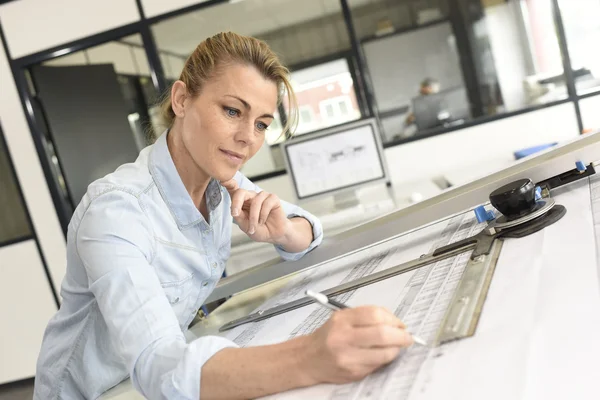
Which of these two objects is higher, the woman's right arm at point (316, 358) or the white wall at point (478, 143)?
the woman's right arm at point (316, 358)

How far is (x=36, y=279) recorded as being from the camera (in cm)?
382

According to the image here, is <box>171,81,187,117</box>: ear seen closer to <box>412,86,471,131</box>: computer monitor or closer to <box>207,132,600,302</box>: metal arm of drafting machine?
<box>207,132,600,302</box>: metal arm of drafting machine

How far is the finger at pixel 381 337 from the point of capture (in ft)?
A: 1.84

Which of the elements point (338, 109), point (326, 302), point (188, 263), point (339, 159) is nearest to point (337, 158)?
point (339, 159)

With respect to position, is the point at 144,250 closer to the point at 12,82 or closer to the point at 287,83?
the point at 287,83

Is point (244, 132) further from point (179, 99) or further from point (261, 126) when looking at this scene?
point (179, 99)

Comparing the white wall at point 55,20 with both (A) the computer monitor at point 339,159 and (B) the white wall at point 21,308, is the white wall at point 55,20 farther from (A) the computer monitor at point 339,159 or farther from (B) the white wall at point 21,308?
(A) the computer monitor at point 339,159

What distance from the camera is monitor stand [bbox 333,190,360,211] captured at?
279 cm

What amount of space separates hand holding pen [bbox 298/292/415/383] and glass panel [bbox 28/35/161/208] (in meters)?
3.30

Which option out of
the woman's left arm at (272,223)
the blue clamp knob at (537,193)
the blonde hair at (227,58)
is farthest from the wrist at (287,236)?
the blue clamp knob at (537,193)

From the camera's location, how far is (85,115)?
13.6 feet

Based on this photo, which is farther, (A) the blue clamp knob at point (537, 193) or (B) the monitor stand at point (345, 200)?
(B) the monitor stand at point (345, 200)

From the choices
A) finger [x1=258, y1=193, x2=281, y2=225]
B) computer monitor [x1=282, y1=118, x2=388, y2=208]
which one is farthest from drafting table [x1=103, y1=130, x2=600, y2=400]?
computer monitor [x1=282, y1=118, x2=388, y2=208]

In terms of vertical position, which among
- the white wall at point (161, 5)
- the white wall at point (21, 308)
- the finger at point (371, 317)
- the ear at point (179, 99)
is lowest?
the white wall at point (21, 308)
